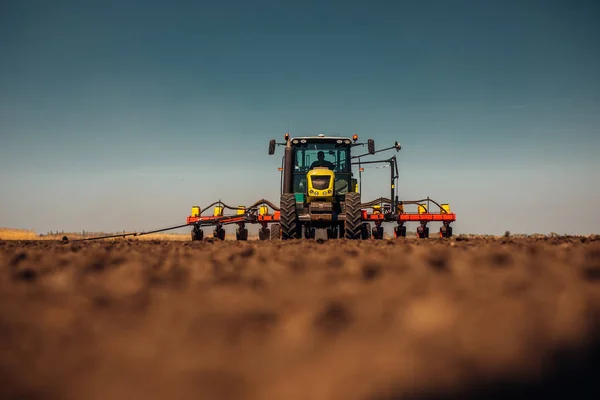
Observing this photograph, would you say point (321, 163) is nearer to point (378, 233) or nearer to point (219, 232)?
point (378, 233)

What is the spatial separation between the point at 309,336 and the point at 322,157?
12.5 meters

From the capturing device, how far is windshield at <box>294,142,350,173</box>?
45.0 ft

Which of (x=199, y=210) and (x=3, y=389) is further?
(x=199, y=210)

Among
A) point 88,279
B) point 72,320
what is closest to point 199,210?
point 88,279

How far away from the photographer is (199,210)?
687 inches

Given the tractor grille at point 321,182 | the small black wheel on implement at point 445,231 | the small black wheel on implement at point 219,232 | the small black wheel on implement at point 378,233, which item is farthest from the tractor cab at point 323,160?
the small black wheel on implement at point 445,231

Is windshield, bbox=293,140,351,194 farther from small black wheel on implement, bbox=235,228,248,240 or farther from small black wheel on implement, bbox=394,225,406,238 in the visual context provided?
small black wheel on implement, bbox=235,228,248,240

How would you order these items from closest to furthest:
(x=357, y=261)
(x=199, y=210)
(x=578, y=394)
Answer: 1. (x=578, y=394)
2. (x=357, y=261)
3. (x=199, y=210)

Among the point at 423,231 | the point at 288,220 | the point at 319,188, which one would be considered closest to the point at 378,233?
the point at 423,231

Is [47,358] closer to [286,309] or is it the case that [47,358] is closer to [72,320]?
[72,320]

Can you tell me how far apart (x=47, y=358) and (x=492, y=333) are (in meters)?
1.49

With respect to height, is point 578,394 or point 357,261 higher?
point 357,261

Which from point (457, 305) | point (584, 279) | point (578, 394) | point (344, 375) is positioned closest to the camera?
point (578, 394)

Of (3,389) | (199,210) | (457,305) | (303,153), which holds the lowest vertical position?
(3,389)
